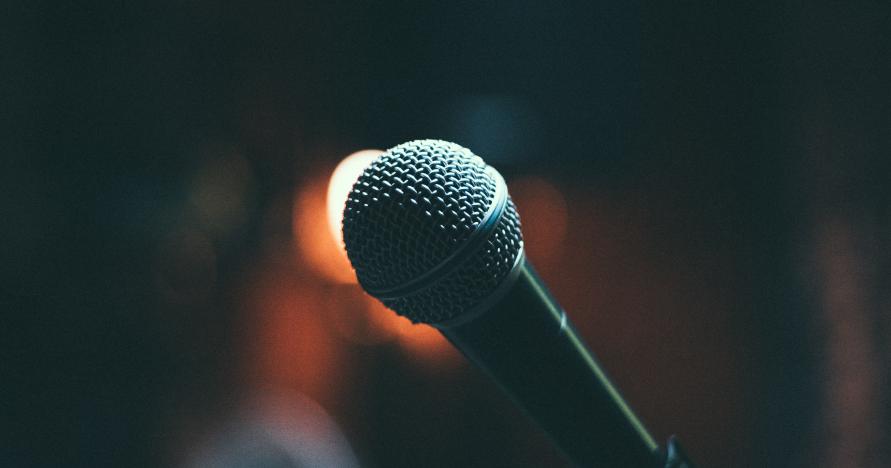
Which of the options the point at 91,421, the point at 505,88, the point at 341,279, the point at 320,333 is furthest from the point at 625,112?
the point at 91,421

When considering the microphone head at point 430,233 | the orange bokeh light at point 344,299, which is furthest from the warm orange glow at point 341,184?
the microphone head at point 430,233

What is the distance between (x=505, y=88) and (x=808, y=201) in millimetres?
2049

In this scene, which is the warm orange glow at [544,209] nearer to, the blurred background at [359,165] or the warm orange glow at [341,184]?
the blurred background at [359,165]

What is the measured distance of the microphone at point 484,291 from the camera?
0.55m

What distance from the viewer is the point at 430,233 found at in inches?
22.1

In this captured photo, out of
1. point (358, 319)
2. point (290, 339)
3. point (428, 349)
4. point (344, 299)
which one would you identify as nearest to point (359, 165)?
point (344, 299)

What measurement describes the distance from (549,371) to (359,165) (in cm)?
369

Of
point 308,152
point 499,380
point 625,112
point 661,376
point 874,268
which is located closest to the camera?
point 499,380

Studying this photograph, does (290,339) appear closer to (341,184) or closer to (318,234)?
(318,234)

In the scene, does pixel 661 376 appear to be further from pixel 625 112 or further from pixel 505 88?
pixel 505 88

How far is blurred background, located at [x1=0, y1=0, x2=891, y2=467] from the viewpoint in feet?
9.66

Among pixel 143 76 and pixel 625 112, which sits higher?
pixel 143 76

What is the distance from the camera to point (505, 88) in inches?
177

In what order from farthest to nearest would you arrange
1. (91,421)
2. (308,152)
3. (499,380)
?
(308,152)
(91,421)
(499,380)
